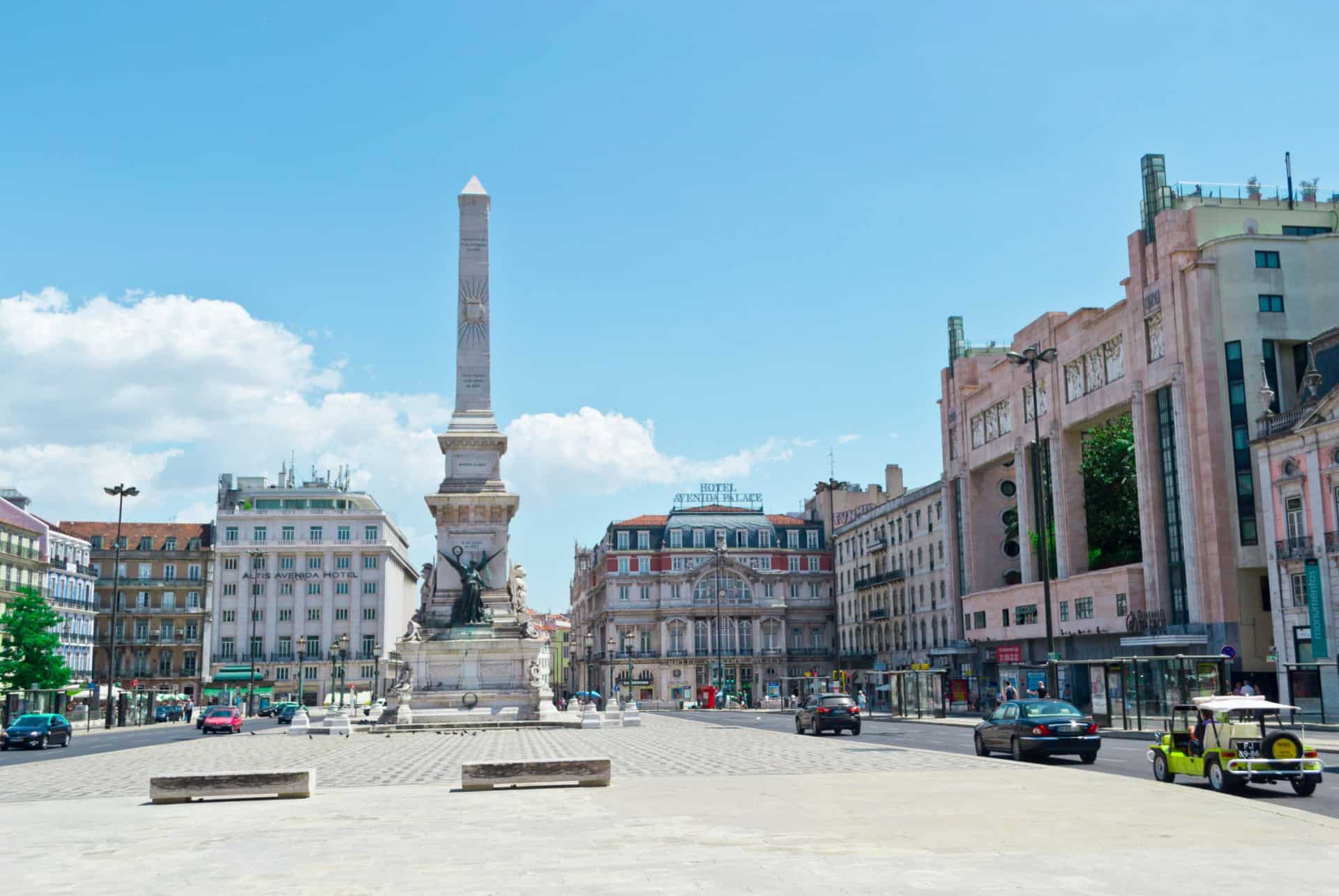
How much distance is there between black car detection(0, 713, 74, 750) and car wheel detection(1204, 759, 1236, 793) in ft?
125

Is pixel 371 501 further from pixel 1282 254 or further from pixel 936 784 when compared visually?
pixel 936 784

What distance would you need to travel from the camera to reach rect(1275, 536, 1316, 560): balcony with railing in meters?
42.1

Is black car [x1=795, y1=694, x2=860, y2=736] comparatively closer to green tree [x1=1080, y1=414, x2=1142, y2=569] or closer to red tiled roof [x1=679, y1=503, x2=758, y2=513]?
green tree [x1=1080, y1=414, x2=1142, y2=569]

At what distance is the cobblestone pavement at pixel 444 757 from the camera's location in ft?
78.1

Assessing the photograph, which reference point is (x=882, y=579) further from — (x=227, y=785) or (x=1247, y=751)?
(x=227, y=785)

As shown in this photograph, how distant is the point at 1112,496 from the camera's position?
6222 cm

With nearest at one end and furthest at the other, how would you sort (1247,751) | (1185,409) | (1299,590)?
(1247,751), (1299,590), (1185,409)

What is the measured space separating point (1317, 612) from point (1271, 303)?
13.4 m

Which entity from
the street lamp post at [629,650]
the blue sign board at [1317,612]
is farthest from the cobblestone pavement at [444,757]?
the street lamp post at [629,650]

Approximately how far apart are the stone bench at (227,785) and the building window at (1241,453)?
39.8 m

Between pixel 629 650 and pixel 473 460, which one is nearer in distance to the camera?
pixel 473 460

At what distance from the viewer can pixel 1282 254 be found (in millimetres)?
49188

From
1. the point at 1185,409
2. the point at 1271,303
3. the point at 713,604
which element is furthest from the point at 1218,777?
the point at 713,604

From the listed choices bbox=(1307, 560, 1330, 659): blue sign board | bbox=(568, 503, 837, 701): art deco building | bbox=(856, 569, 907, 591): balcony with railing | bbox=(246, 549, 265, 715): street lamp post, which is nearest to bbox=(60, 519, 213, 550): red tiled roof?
bbox=(246, 549, 265, 715): street lamp post
